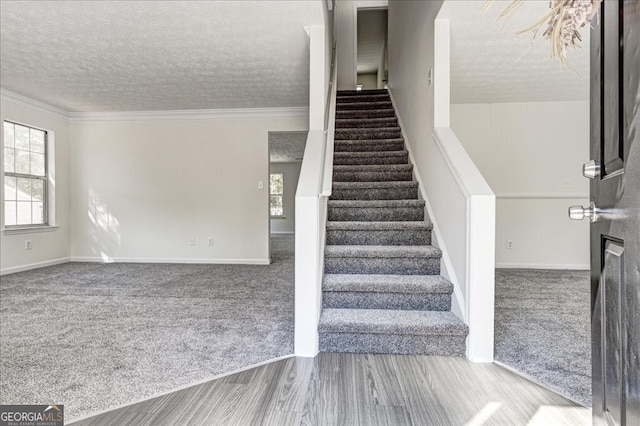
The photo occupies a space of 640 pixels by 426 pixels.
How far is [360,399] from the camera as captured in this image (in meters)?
1.48

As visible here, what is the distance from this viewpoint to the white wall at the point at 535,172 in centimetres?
442

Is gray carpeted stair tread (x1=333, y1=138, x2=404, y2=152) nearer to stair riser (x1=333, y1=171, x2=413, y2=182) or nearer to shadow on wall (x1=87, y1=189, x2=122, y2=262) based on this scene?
stair riser (x1=333, y1=171, x2=413, y2=182)

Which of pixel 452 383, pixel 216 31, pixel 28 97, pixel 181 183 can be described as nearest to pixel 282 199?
pixel 181 183

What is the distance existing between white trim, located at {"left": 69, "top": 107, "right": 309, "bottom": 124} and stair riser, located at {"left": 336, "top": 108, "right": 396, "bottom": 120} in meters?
0.68

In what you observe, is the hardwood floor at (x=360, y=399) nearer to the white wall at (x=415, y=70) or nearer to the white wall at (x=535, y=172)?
the white wall at (x=415, y=70)

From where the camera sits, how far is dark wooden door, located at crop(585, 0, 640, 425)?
2.15ft

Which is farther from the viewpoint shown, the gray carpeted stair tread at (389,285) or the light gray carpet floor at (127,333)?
the gray carpeted stair tread at (389,285)

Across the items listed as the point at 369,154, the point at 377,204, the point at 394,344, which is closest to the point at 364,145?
the point at 369,154

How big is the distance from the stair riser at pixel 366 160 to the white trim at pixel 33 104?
167 inches

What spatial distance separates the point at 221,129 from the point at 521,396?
479 cm

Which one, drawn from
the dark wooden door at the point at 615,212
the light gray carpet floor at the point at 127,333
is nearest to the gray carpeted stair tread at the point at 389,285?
the light gray carpet floor at the point at 127,333

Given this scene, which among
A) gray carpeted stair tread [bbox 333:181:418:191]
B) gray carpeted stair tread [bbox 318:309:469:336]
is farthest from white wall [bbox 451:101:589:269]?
gray carpeted stair tread [bbox 318:309:469:336]

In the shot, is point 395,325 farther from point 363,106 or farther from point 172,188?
point 172,188

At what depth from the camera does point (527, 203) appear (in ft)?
14.7
